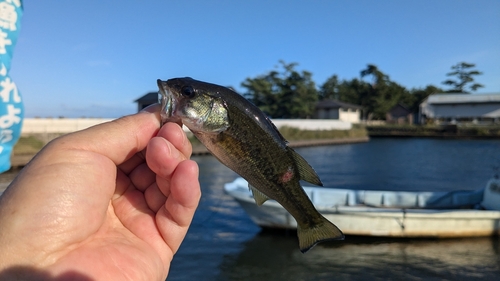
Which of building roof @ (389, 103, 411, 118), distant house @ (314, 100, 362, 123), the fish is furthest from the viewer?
building roof @ (389, 103, 411, 118)

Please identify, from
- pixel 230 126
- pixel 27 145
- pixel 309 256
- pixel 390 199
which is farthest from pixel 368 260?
pixel 27 145

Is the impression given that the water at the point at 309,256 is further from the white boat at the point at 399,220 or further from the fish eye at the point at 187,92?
the fish eye at the point at 187,92

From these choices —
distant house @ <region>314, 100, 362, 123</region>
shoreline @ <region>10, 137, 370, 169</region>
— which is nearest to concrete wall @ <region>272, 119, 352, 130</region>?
shoreline @ <region>10, 137, 370, 169</region>

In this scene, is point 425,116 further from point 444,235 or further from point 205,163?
point 444,235

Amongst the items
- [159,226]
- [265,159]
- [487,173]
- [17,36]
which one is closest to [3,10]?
[17,36]

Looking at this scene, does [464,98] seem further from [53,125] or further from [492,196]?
[53,125]

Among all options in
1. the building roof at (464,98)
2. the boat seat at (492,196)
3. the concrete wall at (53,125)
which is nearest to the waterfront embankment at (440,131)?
the building roof at (464,98)

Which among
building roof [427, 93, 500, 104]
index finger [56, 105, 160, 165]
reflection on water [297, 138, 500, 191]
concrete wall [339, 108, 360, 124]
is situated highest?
building roof [427, 93, 500, 104]

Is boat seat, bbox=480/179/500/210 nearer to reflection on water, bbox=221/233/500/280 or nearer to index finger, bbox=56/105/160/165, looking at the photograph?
reflection on water, bbox=221/233/500/280
